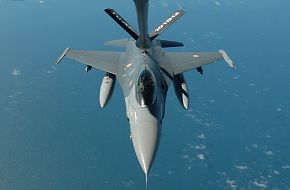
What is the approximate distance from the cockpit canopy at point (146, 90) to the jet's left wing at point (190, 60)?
1120cm

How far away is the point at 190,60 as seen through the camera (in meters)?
46.4

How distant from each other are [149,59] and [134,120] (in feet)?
33.3

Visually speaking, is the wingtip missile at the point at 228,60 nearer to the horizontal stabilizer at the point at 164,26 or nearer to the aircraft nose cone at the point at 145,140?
the horizontal stabilizer at the point at 164,26

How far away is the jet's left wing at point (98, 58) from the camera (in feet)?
145

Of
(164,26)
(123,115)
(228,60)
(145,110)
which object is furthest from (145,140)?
(123,115)

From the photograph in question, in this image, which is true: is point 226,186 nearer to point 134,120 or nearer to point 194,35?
point 194,35

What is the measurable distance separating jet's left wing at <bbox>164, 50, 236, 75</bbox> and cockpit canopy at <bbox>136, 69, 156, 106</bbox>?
11.2 m

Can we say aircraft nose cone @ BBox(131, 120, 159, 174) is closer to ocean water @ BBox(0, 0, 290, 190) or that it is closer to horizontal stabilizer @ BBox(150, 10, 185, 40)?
horizontal stabilizer @ BBox(150, 10, 185, 40)

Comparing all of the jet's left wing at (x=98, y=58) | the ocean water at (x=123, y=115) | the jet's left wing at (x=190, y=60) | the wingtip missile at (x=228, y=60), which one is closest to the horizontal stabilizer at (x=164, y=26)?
the jet's left wing at (x=190, y=60)

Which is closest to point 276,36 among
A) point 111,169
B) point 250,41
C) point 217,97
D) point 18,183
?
point 250,41

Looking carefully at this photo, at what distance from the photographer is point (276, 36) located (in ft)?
558

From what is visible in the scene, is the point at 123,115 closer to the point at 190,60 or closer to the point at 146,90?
the point at 190,60

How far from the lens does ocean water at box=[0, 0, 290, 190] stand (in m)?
109

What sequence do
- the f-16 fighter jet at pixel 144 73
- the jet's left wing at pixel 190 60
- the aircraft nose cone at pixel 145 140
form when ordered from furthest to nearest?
the jet's left wing at pixel 190 60 → the f-16 fighter jet at pixel 144 73 → the aircraft nose cone at pixel 145 140
